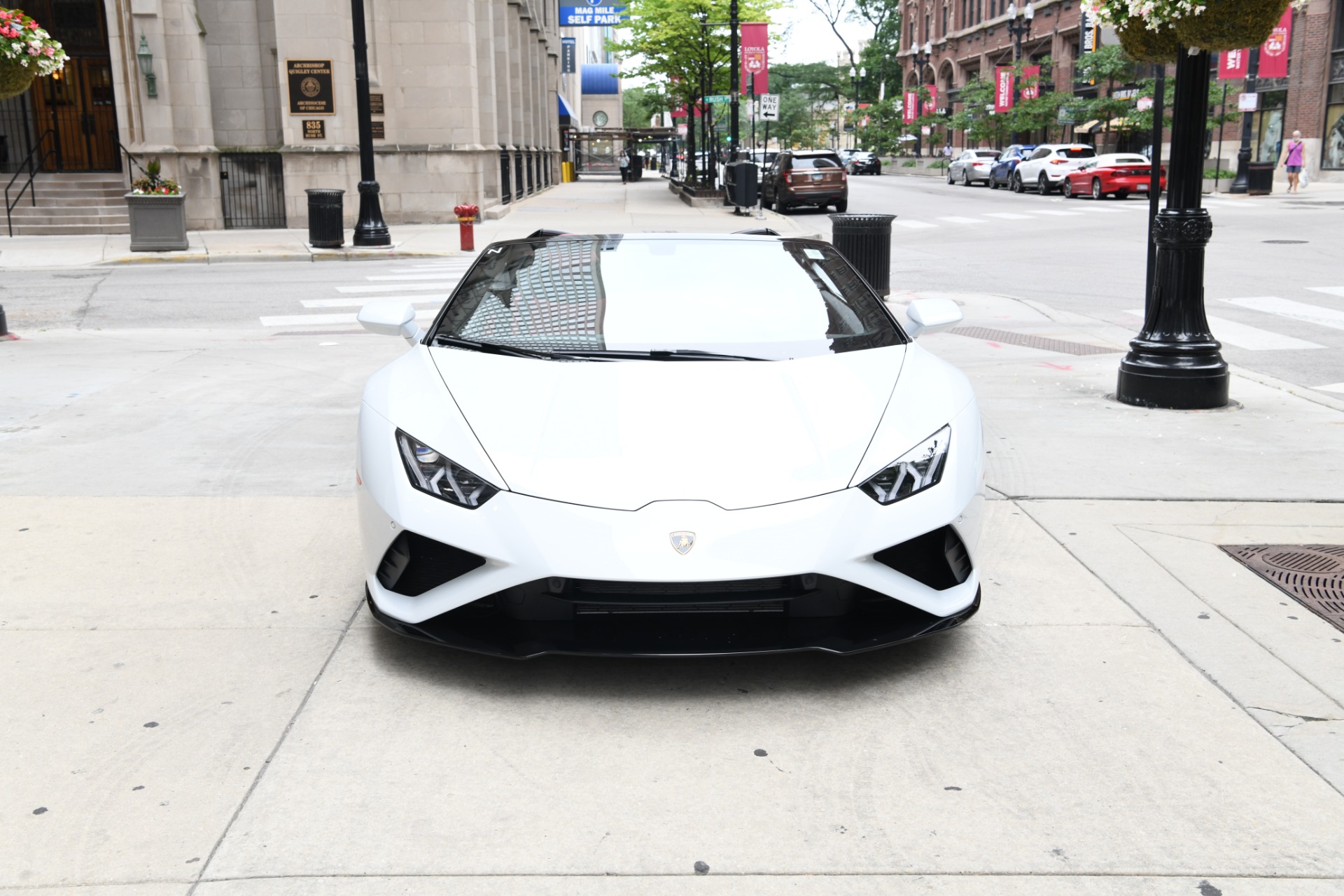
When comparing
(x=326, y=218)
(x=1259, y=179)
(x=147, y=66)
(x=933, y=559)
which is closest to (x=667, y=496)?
(x=933, y=559)

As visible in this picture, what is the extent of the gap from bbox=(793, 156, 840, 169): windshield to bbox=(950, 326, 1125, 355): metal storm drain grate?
21.5 meters

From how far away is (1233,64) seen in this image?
34281mm

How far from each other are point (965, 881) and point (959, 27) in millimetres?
87346

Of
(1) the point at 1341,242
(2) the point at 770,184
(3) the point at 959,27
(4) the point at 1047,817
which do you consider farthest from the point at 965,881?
(3) the point at 959,27

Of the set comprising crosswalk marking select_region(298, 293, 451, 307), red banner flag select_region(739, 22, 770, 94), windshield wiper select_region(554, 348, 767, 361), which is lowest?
crosswalk marking select_region(298, 293, 451, 307)

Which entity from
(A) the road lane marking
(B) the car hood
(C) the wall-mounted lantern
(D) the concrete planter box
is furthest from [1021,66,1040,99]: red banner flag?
(B) the car hood

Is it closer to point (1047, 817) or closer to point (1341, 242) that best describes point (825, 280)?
point (1047, 817)

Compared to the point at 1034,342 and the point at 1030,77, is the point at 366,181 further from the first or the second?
the point at 1030,77

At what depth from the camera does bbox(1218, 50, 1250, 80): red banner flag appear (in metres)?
34.2

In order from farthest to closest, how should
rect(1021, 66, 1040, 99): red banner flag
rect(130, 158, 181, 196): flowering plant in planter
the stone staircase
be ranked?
1. rect(1021, 66, 1040, 99): red banner flag
2. the stone staircase
3. rect(130, 158, 181, 196): flowering plant in planter

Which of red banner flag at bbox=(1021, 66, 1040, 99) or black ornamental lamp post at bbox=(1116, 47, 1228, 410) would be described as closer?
black ornamental lamp post at bbox=(1116, 47, 1228, 410)

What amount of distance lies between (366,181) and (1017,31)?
49.8 metres

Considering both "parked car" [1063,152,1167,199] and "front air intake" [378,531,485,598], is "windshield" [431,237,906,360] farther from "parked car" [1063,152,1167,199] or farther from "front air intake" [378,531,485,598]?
"parked car" [1063,152,1167,199]

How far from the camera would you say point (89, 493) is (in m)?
6.10
